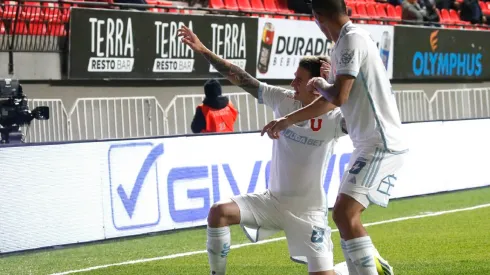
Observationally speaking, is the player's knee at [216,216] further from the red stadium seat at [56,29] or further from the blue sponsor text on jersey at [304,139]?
the red stadium seat at [56,29]

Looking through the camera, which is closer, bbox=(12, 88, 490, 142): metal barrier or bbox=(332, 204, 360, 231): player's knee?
bbox=(332, 204, 360, 231): player's knee

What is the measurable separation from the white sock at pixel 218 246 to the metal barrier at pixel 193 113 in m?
11.6

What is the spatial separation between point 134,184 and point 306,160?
5.21 m

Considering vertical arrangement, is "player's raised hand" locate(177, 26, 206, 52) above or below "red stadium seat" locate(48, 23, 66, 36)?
below

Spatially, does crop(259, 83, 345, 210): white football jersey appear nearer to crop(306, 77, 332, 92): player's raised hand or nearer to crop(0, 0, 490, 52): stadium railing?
crop(306, 77, 332, 92): player's raised hand

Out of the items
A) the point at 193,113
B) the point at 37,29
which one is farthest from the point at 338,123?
the point at 193,113

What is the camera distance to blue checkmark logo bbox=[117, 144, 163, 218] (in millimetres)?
11938

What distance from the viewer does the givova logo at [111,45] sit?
17.2 m

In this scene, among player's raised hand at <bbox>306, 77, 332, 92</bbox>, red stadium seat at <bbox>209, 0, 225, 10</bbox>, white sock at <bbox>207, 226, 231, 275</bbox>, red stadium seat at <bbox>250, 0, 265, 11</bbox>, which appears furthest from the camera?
red stadium seat at <bbox>250, 0, 265, 11</bbox>

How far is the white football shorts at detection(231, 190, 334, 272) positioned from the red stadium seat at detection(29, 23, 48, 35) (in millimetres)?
10149

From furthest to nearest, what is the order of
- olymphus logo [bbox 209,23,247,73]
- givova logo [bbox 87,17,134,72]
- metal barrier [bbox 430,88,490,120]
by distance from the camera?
metal barrier [bbox 430,88,490,120]
olymphus logo [bbox 209,23,247,73]
givova logo [bbox 87,17,134,72]

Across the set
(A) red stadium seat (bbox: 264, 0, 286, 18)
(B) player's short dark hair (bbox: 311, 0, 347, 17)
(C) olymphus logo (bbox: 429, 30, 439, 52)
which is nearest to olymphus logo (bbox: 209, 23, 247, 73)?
(A) red stadium seat (bbox: 264, 0, 286, 18)

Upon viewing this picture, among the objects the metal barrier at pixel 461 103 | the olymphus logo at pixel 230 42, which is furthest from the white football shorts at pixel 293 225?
the metal barrier at pixel 461 103

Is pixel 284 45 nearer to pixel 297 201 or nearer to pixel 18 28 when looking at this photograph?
pixel 18 28
